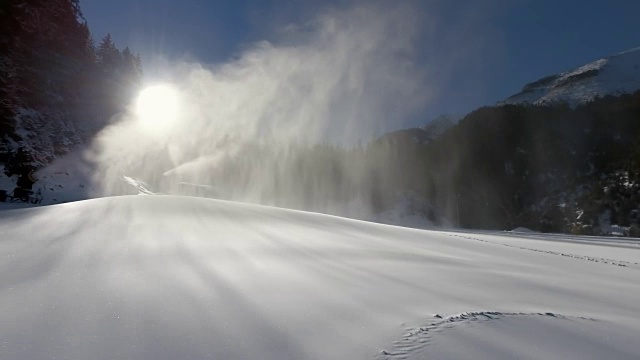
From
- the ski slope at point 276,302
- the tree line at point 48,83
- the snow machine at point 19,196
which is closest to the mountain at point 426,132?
the tree line at point 48,83

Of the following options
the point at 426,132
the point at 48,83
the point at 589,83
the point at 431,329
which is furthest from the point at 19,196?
the point at 589,83

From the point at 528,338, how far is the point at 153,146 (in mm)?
36742

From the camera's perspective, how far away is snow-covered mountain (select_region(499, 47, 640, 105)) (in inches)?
1759

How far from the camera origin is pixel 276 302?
2.38m

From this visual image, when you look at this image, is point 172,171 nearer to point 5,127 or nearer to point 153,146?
point 153,146

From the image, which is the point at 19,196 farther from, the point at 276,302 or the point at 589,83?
the point at 589,83

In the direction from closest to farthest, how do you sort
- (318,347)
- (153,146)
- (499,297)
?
1. (318,347)
2. (499,297)
3. (153,146)

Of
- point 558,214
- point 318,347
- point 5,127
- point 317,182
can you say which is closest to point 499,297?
point 318,347

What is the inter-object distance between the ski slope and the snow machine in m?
10.7

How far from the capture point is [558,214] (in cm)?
2983

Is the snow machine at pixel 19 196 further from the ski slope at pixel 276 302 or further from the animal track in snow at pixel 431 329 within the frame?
the animal track in snow at pixel 431 329

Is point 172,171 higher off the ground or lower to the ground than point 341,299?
higher

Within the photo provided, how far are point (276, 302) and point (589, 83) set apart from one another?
204 ft

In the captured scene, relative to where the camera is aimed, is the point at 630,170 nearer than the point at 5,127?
No
